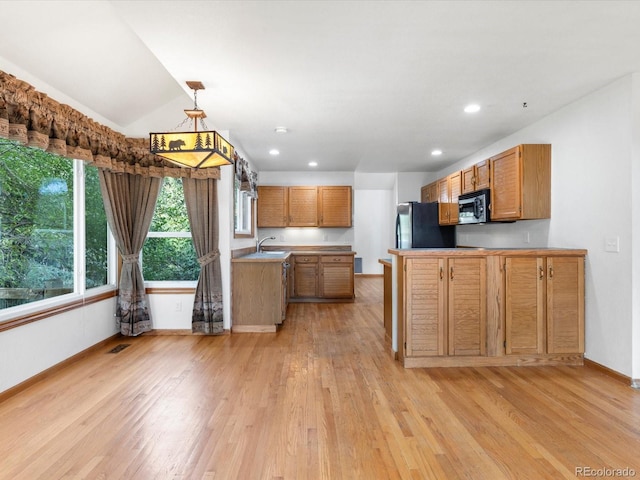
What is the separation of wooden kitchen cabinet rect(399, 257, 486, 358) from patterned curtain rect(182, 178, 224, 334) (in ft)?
7.35

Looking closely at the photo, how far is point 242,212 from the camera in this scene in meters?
5.41

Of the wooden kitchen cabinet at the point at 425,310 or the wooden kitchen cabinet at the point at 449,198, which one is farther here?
the wooden kitchen cabinet at the point at 449,198

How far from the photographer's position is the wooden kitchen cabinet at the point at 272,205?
628cm

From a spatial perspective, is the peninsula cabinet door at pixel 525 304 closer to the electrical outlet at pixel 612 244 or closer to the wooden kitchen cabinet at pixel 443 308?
the wooden kitchen cabinet at pixel 443 308

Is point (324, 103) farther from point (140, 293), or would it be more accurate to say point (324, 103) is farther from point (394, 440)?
point (140, 293)

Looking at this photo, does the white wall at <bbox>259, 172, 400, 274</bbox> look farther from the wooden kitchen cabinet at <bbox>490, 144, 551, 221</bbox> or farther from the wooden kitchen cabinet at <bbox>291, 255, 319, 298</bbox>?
the wooden kitchen cabinet at <bbox>490, 144, 551, 221</bbox>

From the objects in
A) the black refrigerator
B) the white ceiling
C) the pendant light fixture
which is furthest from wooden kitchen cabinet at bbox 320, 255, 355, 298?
the pendant light fixture

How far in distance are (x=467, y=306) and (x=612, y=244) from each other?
1241 mm

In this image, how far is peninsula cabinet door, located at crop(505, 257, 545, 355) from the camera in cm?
307

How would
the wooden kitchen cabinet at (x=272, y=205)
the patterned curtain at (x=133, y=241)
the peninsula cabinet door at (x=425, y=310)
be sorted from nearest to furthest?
1. the peninsula cabinet door at (x=425, y=310)
2. the patterned curtain at (x=133, y=241)
3. the wooden kitchen cabinet at (x=272, y=205)

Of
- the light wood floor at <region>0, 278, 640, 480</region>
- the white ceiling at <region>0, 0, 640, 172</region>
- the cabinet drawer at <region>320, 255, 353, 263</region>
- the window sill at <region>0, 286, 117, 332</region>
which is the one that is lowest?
the light wood floor at <region>0, 278, 640, 480</region>

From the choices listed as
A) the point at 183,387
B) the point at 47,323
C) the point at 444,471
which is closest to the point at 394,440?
the point at 444,471

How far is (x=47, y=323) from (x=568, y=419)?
4023 mm

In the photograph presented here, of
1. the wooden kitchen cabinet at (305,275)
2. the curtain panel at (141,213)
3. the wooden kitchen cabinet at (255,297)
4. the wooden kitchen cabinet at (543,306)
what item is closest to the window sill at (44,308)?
the curtain panel at (141,213)
